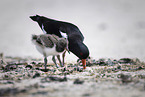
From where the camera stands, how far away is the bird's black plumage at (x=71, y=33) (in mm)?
6609

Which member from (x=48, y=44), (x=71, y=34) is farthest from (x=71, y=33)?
(x=48, y=44)

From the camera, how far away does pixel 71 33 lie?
7375mm

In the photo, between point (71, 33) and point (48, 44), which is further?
point (71, 33)

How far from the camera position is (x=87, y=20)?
18.8 m

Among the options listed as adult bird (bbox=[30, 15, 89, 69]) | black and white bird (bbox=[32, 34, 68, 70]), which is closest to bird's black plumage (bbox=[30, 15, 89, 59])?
adult bird (bbox=[30, 15, 89, 69])

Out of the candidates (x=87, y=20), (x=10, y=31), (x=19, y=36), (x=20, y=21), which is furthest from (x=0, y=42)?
(x=87, y=20)

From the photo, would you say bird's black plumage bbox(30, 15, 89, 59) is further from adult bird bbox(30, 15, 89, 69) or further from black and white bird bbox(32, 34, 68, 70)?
black and white bird bbox(32, 34, 68, 70)

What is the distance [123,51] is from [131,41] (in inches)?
92.4

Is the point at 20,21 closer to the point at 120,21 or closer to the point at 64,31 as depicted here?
the point at 120,21

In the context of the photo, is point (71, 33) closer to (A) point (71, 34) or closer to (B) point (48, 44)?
(A) point (71, 34)

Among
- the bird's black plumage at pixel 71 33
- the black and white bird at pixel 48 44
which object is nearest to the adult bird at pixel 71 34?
the bird's black plumage at pixel 71 33

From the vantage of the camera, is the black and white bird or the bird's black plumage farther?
the bird's black plumage

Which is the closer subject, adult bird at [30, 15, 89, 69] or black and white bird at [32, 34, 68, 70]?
black and white bird at [32, 34, 68, 70]

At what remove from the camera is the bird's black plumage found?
6.61 meters
